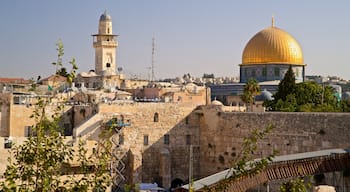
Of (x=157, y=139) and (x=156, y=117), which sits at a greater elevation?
(x=156, y=117)

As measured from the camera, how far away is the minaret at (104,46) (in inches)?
2056

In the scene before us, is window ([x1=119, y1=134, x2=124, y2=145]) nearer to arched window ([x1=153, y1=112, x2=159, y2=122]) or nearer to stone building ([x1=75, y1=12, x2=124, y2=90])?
arched window ([x1=153, y1=112, x2=159, y2=122])

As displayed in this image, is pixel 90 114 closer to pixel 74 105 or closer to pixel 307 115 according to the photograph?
pixel 74 105

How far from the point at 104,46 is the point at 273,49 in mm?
14507

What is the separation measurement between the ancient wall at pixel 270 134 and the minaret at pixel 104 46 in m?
25.2

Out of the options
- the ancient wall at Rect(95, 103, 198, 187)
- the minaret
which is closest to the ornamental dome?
the minaret

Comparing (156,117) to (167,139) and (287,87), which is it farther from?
(287,87)

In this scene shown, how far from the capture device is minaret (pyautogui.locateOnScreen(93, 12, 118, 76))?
5222 cm

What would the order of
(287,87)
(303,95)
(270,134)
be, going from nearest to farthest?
(270,134) → (303,95) → (287,87)

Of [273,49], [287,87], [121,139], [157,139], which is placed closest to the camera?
[121,139]

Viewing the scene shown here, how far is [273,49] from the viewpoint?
49.1 meters

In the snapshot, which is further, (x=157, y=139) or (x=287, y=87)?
(x=287, y=87)

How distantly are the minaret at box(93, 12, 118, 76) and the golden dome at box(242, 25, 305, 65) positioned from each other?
466 inches

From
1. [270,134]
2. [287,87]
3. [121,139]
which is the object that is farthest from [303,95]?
[121,139]
